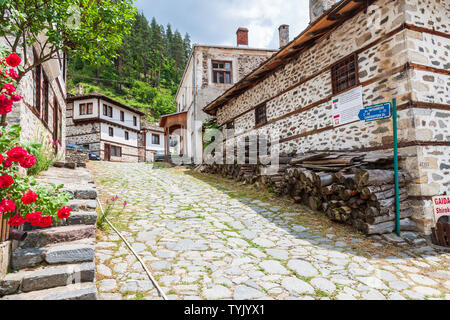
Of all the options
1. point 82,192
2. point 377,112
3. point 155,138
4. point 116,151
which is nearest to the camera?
point 82,192

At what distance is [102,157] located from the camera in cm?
2427

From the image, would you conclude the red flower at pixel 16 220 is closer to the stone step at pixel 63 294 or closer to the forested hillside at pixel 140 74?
the stone step at pixel 63 294

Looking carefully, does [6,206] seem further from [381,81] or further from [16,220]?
[381,81]

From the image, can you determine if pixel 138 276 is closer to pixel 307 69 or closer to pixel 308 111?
pixel 308 111

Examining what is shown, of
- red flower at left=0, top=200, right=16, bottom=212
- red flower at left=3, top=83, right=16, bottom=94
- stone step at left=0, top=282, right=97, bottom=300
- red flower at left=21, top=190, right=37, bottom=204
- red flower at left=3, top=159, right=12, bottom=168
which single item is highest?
red flower at left=3, top=83, right=16, bottom=94

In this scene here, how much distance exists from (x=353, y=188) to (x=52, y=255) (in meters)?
4.53

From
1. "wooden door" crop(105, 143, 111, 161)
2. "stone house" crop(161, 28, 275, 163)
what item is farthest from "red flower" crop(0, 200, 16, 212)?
"wooden door" crop(105, 143, 111, 161)

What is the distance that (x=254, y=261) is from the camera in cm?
332

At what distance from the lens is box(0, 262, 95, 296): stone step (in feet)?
7.30

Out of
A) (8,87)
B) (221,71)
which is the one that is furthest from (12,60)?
(221,71)

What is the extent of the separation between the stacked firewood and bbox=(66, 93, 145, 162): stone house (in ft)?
74.6

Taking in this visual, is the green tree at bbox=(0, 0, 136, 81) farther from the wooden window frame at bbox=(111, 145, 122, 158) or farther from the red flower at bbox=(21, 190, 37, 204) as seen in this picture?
the wooden window frame at bbox=(111, 145, 122, 158)

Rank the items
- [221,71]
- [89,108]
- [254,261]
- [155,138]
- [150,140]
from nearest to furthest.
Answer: [254,261] → [221,71] → [89,108] → [150,140] → [155,138]
